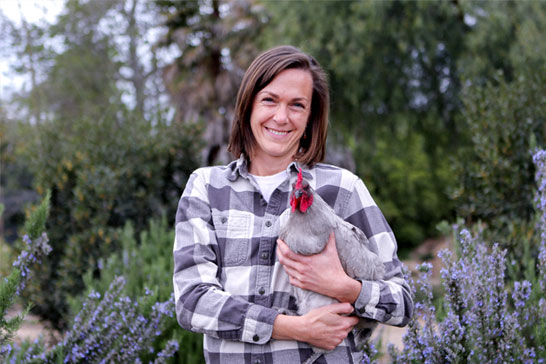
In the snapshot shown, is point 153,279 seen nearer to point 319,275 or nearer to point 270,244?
point 270,244

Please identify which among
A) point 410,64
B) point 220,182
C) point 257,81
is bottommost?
point 220,182

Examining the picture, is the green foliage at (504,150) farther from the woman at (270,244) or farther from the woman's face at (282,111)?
the woman's face at (282,111)

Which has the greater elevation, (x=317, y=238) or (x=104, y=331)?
(x=317, y=238)

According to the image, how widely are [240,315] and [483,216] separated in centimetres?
453

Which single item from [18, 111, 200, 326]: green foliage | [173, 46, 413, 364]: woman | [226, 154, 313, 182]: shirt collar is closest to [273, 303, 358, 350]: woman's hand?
[173, 46, 413, 364]: woman

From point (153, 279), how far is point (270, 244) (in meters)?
2.30

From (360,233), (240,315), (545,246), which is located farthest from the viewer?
(545,246)

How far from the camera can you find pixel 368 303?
205 cm

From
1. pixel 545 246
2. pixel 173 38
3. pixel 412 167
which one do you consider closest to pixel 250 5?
pixel 173 38

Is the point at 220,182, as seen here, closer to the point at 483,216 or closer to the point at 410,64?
the point at 483,216

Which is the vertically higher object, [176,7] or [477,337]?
[176,7]

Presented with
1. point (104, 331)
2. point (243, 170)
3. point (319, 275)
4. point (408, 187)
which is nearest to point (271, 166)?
point (243, 170)

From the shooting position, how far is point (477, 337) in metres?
2.90

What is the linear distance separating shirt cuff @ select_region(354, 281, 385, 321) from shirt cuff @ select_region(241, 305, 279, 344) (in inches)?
14.8
